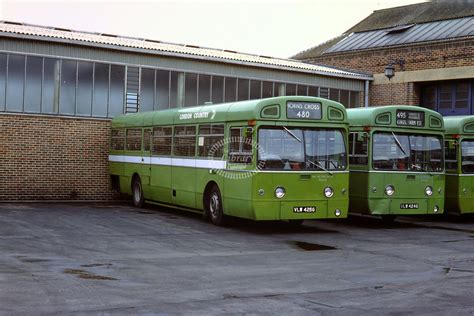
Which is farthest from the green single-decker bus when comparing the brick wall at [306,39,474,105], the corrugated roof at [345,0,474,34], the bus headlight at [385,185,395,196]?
the corrugated roof at [345,0,474,34]

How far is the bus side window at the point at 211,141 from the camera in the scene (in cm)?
1628

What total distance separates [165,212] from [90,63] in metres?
6.36

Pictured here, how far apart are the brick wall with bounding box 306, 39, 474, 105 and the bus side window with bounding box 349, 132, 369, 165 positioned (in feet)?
39.3

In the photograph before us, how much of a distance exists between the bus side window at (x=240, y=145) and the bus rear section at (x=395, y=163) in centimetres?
329

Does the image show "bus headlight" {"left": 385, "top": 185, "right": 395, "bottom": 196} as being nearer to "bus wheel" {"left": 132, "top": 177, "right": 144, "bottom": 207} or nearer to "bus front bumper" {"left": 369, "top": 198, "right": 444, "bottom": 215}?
"bus front bumper" {"left": 369, "top": 198, "right": 444, "bottom": 215}

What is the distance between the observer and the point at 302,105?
1534 centimetres

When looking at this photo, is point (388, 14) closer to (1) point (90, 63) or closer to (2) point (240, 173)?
(1) point (90, 63)

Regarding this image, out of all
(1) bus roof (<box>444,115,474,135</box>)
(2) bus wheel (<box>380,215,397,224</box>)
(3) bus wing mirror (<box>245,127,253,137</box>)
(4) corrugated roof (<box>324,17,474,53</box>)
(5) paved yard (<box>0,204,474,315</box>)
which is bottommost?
(5) paved yard (<box>0,204,474,315</box>)

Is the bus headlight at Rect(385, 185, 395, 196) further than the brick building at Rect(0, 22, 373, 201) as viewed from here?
No

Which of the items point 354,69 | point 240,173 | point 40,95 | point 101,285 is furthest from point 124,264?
point 354,69

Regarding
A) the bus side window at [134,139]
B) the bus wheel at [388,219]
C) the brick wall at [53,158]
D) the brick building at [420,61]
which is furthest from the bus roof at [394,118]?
the brick building at [420,61]

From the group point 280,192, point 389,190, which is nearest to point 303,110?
point 280,192

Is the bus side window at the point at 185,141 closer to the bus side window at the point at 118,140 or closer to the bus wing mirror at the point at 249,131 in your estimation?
the bus wing mirror at the point at 249,131

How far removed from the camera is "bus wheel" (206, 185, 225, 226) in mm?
16328
